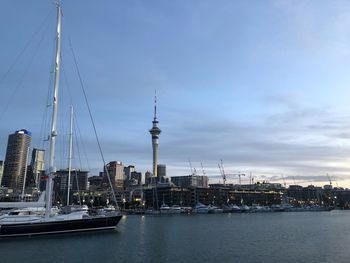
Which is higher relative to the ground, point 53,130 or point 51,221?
point 53,130

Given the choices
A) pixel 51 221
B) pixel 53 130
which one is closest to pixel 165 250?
pixel 51 221

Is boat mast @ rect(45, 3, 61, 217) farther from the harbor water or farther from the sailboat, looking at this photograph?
the harbor water

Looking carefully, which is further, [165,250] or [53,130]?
[53,130]

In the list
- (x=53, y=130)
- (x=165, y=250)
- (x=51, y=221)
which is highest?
(x=53, y=130)

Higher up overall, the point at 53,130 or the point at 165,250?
the point at 53,130

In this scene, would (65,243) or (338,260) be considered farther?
(65,243)

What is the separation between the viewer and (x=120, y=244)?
65.9 metres

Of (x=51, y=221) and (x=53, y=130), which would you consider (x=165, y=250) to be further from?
(x=53, y=130)

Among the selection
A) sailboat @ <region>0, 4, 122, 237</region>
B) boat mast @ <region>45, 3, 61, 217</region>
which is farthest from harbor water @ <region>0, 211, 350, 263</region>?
boat mast @ <region>45, 3, 61, 217</region>

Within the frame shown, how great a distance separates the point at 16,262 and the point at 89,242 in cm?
1851

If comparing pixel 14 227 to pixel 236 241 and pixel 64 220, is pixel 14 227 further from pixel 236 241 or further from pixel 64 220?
pixel 236 241

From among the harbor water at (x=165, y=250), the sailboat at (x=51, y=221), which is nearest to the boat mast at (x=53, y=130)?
the sailboat at (x=51, y=221)

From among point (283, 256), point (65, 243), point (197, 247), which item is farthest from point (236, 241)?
point (65, 243)

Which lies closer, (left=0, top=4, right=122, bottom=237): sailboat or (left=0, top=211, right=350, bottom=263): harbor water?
(left=0, top=211, right=350, bottom=263): harbor water
